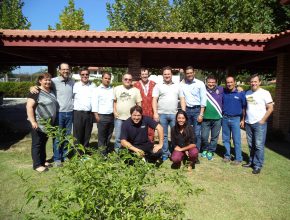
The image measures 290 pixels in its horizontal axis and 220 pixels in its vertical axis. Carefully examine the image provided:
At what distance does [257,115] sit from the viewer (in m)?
5.38

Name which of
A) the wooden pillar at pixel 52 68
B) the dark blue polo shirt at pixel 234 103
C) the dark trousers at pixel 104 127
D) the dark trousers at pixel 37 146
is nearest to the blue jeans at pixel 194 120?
the dark blue polo shirt at pixel 234 103

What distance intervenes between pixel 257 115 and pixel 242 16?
12288mm

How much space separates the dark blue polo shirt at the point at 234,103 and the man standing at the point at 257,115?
0.20m

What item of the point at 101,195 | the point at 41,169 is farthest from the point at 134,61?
the point at 101,195

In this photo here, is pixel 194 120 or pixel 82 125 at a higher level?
pixel 194 120

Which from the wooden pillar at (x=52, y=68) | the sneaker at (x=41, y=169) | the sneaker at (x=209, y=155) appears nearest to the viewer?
the sneaker at (x=41, y=169)

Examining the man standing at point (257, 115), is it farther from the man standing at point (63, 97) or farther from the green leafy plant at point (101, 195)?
the green leafy plant at point (101, 195)

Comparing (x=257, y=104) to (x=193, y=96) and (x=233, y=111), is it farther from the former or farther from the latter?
(x=193, y=96)

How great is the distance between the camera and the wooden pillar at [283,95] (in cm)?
873

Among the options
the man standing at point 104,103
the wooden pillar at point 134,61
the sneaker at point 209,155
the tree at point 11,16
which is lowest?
the sneaker at point 209,155

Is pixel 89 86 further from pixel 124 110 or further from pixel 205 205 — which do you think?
pixel 205 205

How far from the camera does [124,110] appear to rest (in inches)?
223

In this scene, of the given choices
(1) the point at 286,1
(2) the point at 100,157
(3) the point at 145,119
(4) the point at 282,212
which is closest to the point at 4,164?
(3) the point at 145,119

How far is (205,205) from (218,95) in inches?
103
